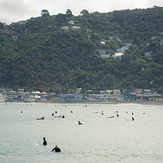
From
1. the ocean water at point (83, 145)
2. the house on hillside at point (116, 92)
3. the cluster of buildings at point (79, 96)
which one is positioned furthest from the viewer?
the house on hillside at point (116, 92)

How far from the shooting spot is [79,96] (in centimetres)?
19025

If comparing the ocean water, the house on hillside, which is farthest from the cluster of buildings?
the ocean water

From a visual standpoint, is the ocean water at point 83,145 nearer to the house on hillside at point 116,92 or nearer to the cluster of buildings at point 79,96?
the cluster of buildings at point 79,96

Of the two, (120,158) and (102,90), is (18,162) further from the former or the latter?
(102,90)

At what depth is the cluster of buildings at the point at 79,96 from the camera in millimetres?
186875

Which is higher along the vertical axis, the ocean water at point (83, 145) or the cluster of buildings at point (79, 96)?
A: the cluster of buildings at point (79, 96)

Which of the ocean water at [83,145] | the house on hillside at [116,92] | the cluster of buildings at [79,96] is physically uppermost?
the house on hillside at [116,92]

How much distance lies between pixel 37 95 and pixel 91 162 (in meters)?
151

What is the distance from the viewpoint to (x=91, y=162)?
143 feet

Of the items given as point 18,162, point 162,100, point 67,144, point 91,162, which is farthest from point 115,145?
point 162,100

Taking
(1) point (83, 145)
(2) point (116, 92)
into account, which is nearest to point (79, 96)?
(2) point (116, 92)

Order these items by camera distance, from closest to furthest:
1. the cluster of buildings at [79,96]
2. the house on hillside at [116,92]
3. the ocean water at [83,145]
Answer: the ocean water at [83,145], the cluster of buildings at [79,96], the house on hillside at [116,92]

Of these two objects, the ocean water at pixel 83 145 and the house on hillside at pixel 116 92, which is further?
the house on hillside at pixel 116 92

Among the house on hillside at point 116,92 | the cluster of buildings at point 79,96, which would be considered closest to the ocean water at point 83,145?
the cluster of buildings at point 79,96
